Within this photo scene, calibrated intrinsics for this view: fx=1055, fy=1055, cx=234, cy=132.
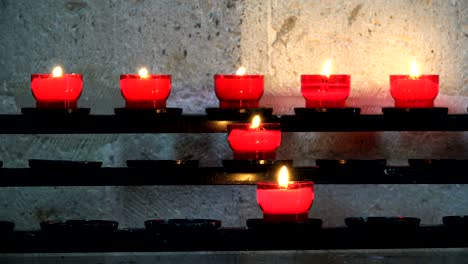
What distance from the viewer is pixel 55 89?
9.71 feet

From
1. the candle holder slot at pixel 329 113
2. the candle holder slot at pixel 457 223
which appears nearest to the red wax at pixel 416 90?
the candle holder slot at pixel 329 113

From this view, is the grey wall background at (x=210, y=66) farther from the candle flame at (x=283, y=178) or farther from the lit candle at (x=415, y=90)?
the candle flame at (x=283, y=178)

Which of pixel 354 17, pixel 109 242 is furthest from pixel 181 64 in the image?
pixel 109 242

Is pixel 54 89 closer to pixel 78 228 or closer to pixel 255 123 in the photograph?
pixel 78 228

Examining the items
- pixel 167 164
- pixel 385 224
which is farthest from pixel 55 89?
pixel 385 224

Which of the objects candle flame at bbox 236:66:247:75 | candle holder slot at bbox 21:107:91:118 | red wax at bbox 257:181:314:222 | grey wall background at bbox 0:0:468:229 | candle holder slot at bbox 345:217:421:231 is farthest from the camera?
grey wall background at bbox 0:0:468:229

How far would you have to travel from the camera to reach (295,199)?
272cm

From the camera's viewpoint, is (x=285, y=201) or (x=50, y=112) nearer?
(x=285, y=201)

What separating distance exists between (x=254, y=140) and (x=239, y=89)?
0.18m

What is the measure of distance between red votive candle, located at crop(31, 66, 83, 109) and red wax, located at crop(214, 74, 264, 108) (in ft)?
1.35

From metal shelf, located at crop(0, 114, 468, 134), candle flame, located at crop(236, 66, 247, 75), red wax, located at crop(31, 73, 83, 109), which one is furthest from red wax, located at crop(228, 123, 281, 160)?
red wax, located at crop(31, 73, 83, 109)

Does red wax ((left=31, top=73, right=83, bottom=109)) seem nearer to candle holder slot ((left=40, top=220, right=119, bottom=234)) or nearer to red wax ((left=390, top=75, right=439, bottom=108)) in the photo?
candle holder slot ((left=40, top=220, right=119, bottom=234))

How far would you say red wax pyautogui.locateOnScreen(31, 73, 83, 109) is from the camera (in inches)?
116

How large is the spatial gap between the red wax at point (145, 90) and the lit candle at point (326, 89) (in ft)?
1.33
